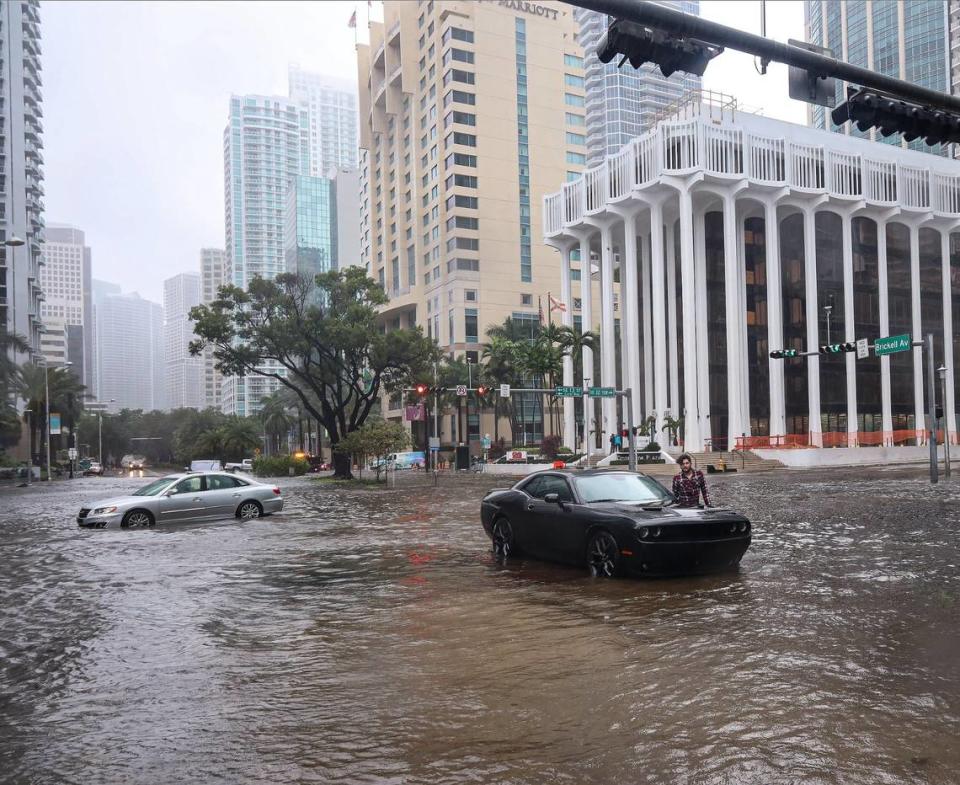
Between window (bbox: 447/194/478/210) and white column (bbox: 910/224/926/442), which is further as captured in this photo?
window (bbox: 447/194/478/210)

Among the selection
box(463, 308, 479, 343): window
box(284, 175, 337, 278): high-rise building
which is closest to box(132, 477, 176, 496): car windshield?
box(463, 308, 479, 343): window

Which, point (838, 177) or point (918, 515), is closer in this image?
point (918, 515)

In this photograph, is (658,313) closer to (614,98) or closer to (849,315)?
(849,315)

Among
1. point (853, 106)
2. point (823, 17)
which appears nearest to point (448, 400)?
point (853, 106)

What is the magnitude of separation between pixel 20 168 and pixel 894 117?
109172 mm

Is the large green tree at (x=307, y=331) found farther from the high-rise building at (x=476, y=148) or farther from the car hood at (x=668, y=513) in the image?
the high-rise building at (x=476, y=148)

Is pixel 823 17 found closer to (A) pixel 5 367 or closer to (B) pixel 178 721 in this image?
(A) pixel 5 367

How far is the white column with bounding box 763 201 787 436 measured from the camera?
6038cm

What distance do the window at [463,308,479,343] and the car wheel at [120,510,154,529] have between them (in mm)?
75782

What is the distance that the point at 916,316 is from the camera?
67000mm

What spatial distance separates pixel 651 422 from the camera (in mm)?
62562

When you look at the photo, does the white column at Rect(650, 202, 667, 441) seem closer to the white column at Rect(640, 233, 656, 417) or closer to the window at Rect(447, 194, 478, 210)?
the white column at Rect(640, 233, 656, 417)

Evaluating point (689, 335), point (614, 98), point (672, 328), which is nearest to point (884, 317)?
point (672, 328)

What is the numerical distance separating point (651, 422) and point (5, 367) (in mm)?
45741
